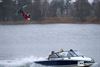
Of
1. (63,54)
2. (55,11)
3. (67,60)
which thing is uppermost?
(63,54)

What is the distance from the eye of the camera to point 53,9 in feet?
377

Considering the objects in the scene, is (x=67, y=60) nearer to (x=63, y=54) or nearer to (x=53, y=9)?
(x=63, y=54)

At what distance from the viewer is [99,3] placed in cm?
11769

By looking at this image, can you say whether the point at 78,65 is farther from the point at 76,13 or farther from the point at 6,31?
the point at 76,13

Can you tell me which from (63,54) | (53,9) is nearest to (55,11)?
(53,9)

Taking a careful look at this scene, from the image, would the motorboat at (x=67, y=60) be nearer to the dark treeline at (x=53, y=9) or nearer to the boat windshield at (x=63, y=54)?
the boat windshield at (x=63, y=54)

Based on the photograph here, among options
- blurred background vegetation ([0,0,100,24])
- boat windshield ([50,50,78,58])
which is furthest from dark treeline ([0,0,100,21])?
boat windshield ([50,50,78,58])

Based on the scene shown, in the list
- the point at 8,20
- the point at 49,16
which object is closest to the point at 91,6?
the point at 49,16

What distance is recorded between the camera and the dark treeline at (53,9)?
10875cm

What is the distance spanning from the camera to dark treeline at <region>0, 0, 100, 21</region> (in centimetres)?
10875

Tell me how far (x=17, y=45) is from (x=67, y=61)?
34058 mm

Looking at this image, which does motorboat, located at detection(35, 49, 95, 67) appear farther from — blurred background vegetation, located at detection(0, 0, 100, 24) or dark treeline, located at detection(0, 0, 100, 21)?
dark treeline, located at detection(0, 0, 100, 21)

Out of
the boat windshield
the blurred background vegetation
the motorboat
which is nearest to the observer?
the motorboat

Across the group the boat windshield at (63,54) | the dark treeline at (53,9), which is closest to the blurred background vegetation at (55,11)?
the dark treeline at (53,9)
